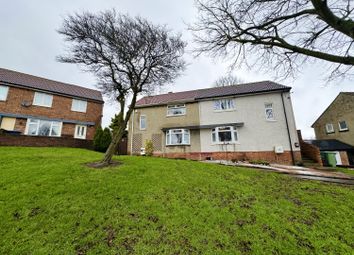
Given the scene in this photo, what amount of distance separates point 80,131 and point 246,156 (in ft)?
61.1

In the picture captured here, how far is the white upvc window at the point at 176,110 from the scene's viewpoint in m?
18.2

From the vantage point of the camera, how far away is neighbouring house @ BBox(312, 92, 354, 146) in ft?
72.9

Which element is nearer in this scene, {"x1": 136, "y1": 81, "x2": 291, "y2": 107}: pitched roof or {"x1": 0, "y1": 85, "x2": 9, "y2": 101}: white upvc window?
{"x1": 136, "y1": 81, "x2": 291, "y2": 107}: pitched roof

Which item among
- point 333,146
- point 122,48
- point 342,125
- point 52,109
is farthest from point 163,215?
point 342,125

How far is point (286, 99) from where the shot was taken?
15.0 meters

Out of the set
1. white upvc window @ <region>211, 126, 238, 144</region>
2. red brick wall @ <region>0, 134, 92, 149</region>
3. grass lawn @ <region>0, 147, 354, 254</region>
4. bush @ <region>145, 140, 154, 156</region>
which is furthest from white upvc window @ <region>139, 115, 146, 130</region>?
grass lawn @ <region>0, 147, 354, 254</region>

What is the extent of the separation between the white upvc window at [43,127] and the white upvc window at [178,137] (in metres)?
12.2

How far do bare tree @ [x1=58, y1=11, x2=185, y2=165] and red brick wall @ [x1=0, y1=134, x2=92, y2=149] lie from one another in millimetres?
9988

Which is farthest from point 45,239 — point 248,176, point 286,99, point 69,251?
point 286,99

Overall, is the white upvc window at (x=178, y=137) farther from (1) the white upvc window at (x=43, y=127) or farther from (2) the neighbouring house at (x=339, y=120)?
(2) the neighbouring house at (x=339, y=120)

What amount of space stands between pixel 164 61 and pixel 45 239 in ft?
30.7

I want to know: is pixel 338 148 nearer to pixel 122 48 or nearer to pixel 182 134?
pixel 182 134

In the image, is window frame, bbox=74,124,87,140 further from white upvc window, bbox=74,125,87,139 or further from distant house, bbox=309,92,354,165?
distant house, bbox=309,92,354,165

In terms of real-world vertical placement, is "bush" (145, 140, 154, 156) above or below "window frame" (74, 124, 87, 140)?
below
